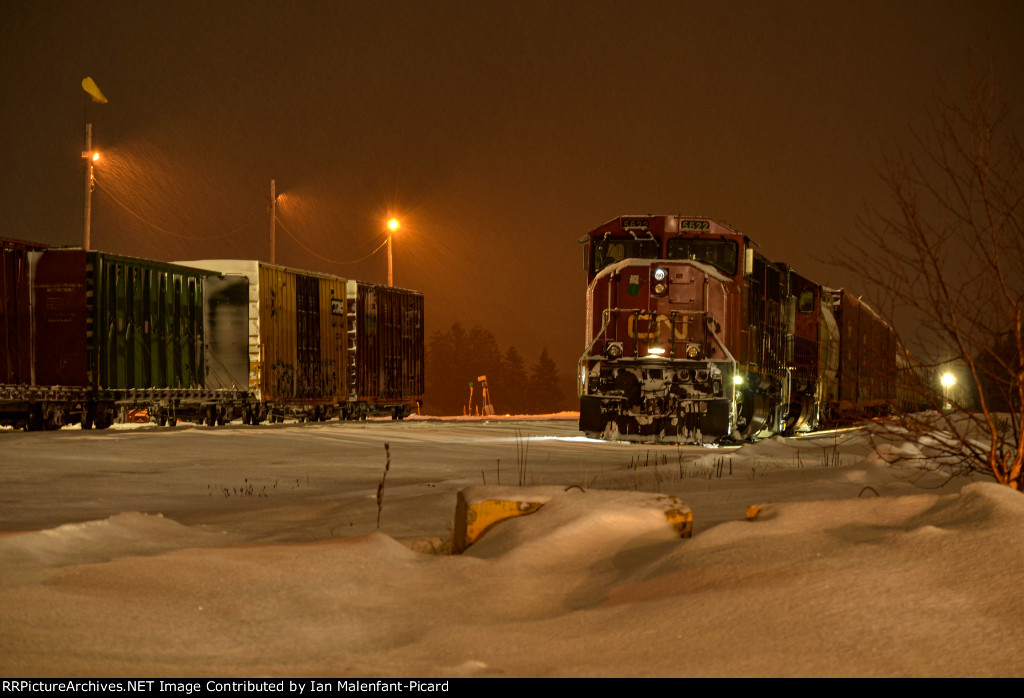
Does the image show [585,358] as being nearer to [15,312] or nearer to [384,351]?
[15,312]

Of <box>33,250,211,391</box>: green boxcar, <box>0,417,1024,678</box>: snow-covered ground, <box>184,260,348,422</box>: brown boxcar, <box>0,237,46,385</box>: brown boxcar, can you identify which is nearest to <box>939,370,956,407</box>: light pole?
<box>0,417,1024,678</box>: snow-covered ground

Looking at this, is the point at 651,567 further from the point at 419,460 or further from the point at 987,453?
the point at 419,460

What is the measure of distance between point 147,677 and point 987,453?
22.7 ft

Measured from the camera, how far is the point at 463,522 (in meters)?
6.39

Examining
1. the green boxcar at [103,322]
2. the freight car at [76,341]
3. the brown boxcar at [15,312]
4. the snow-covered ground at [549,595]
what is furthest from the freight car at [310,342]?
the snow-covered ground at [549,595]

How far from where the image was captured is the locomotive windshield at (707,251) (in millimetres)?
18000

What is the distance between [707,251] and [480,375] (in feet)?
312

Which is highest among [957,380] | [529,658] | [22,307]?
[22,307]

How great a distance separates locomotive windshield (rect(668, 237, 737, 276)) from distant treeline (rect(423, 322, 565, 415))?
90591 mm

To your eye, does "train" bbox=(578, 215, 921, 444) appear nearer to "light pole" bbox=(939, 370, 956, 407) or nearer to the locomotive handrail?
the locomotive handrail

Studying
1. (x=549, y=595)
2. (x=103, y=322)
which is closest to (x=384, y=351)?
(x=103, y=322)

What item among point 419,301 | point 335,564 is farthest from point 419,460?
point 419,301

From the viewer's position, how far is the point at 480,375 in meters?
113

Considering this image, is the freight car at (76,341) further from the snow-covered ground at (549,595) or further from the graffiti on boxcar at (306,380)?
the snow-covered ground at (549,595)
